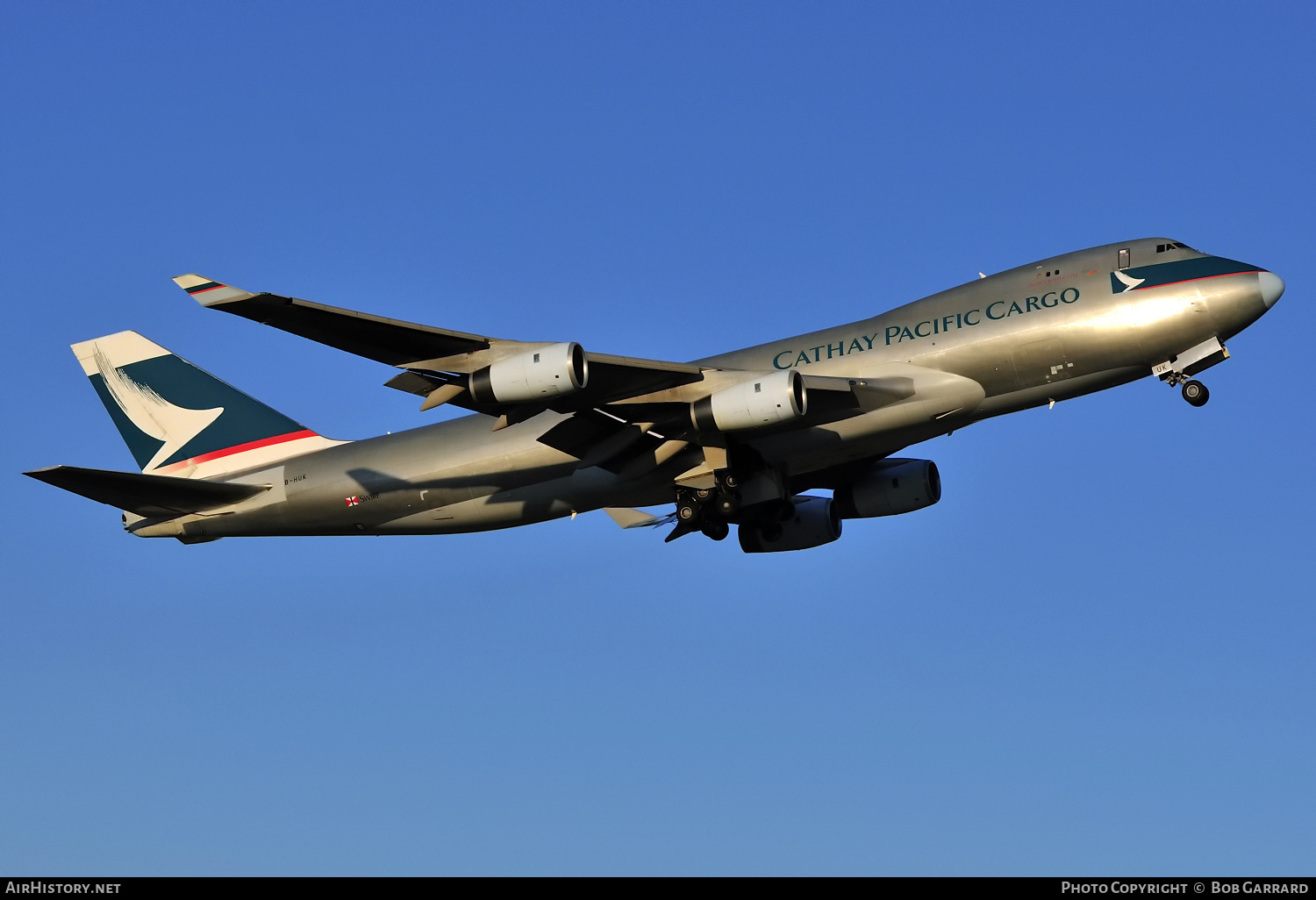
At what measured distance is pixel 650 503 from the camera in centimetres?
3731

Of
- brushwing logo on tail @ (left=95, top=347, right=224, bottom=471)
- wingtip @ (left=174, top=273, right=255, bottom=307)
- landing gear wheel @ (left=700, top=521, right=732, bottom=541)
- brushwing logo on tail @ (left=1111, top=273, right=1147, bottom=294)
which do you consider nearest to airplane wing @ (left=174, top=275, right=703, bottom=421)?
wingtip @ (left=174, top=273, right=255, bottom=307)

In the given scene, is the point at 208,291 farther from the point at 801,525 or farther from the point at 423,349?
the point at 801,525

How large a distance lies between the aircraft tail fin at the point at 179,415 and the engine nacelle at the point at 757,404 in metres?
13.4

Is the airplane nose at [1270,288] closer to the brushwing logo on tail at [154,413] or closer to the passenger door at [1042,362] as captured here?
the passenger door at [1042,362]

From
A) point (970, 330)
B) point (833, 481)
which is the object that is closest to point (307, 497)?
point (833, 481)

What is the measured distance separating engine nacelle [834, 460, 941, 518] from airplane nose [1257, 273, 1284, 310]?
1078 centimetres

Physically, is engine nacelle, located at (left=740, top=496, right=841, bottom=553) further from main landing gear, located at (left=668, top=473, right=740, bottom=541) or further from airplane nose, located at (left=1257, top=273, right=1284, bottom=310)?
airplane nose, located at (left=1257, top=273, right=1284, bottom=310)

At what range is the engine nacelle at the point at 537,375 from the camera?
29734 mm

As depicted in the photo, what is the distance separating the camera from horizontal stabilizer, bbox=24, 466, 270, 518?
34.4 metres

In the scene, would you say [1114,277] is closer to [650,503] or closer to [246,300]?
[650,503]

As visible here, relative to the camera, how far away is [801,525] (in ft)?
132

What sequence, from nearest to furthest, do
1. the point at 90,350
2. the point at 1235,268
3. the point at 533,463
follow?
1. the point at 1235,268
2. the point at 533,463
3. the point at 90,350
